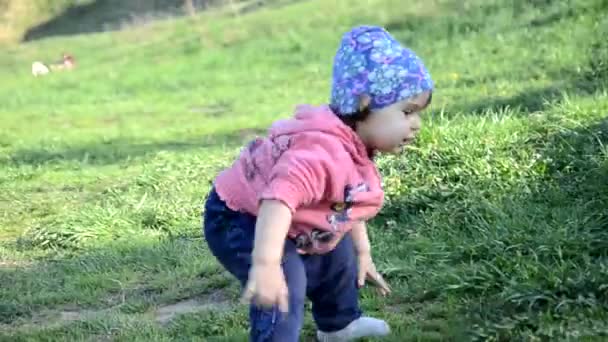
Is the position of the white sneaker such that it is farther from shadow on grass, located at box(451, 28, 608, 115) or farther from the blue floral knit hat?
shadow on grass, located at box(451, 28, 608, 115)

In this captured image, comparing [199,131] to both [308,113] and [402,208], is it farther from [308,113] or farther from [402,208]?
[308,113]

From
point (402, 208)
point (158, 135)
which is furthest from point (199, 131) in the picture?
point (402, 208)

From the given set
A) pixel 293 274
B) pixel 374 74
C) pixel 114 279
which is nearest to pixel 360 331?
pixel 293 274

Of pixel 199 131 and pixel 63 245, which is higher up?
pixel 63 245

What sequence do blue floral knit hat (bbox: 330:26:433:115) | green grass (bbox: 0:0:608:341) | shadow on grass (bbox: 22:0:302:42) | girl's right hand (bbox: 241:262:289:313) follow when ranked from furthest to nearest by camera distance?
shadow on grass (bbox: 22:0:302:42), green grass (bbox: 0:0:608:341), blue floral knit hat (bbox: 330:26:433:115), girl's right hand (bbox: 241:262:289:313)

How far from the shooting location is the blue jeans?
9.07 ft

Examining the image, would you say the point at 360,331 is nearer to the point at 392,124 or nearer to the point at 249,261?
the point at 249,261

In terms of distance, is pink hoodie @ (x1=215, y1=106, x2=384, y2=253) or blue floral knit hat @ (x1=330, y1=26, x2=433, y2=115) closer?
pink hoodie @ (x1=215, y1=106, x2=384, y2=253)

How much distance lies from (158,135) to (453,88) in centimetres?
299

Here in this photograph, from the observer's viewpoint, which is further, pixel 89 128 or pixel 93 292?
pixel 89 128

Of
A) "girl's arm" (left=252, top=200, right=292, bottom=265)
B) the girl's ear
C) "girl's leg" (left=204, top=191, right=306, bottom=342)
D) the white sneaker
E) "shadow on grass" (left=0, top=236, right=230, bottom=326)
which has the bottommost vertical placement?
"shadow on grass" (left=0, top=236, right=230, bottom=326)

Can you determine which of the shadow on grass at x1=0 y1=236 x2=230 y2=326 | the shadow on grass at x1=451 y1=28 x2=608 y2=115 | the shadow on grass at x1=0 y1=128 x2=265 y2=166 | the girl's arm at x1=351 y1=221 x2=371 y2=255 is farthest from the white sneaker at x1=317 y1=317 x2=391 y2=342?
the shadow on grass at x1=0 y1=128 x2=265 y2=166

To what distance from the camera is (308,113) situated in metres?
2.83

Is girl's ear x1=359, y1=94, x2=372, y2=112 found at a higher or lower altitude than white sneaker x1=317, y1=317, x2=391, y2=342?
higher
